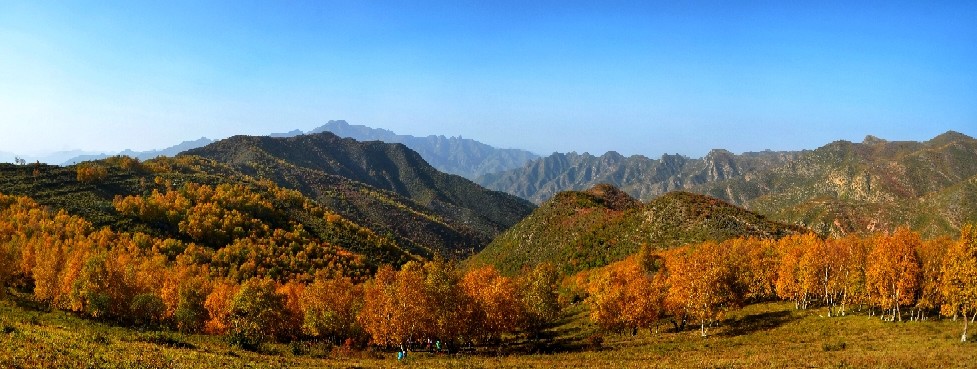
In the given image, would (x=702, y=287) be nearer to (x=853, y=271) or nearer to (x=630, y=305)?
(x=630, y=305)

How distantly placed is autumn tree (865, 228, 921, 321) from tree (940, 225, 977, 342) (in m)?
3.77

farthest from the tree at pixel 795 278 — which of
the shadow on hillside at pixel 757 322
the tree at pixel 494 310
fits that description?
the tree at pixel 494 310

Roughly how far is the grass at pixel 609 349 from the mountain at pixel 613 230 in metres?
66.9

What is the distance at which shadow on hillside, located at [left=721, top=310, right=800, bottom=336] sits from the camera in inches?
2349

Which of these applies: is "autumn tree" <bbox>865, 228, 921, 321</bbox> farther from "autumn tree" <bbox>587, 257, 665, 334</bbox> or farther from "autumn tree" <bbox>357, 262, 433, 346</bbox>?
"autumn tree" <bbox>357, 262, 433, 346</bbox>

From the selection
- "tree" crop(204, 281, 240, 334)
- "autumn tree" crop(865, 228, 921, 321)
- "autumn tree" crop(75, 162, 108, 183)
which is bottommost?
"tree" crop(204, 281, 240, 334)

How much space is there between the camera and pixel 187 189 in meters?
154

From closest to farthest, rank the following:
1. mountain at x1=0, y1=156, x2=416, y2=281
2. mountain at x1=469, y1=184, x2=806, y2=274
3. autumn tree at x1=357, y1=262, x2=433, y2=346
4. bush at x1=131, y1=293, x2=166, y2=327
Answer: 1. autumn tree at x1=357, y1=262, x2=433, y2=346
2. bush at x1=131, y1=293, x2=166, y2=327
3. mountain at x1=0, y1=156, x2=416, y2=281
4. mountain at x1=469, y1=184, x2=806, y2=274

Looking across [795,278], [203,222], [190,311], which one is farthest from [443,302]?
[203,222]

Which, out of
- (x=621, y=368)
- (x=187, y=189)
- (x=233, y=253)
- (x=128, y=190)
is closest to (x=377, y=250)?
(x=233, y=253)

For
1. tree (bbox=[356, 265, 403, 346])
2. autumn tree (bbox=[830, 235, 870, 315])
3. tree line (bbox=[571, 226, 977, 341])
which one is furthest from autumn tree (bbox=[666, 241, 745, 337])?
tree (bbox=[356, 265, 403, 346])

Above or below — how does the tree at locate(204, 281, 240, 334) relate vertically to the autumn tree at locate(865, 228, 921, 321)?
below

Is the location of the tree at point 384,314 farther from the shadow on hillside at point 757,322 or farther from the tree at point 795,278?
the tree at point 795,278

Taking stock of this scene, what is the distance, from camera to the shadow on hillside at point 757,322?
196 feet
